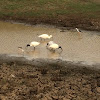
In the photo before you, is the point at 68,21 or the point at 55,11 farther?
the point at 55,11

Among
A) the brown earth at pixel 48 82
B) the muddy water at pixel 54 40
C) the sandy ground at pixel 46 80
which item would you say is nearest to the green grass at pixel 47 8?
the muddy water at pixel 54 40

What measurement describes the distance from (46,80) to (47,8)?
14.1 m

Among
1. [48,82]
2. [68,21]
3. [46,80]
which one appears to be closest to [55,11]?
[68,21]

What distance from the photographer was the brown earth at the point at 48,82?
898 centimetres

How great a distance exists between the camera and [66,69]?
11.6 m

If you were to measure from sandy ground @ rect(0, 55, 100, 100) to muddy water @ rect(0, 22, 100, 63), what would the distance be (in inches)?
40.3

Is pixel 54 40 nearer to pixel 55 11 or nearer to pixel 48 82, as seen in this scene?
pixel 48 82

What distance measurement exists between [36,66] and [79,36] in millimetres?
6299

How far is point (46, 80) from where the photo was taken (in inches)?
402

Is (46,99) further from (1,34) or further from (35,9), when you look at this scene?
(35,9)

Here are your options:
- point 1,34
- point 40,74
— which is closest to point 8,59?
point 40,74

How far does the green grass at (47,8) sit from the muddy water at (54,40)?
2.52m

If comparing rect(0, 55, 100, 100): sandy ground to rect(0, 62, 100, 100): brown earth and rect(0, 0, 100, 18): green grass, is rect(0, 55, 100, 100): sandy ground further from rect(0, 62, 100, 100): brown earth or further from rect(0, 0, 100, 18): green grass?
rect(0, 0, 100, 18): green grass

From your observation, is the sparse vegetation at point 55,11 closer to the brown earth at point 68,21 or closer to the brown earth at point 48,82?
A: the brown earth at point 68,21
